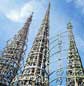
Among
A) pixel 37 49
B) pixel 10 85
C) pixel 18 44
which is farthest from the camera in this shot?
pixel 18 44

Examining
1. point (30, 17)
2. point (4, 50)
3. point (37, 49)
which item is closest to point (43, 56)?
point (37, 49)

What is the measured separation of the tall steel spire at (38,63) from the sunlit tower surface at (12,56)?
6621 mm

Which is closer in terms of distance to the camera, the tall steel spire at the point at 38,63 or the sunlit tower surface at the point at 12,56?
the tall steel spire at the point at 38,63

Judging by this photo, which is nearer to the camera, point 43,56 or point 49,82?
point 49,82

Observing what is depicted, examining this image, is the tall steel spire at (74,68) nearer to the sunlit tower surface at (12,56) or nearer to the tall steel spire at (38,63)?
the tall steel spire at (38,63)

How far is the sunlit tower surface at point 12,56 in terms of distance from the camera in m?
76.0

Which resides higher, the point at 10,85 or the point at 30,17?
the point at 30,17

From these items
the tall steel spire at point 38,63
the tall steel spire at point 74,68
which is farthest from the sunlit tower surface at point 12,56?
the tall steel spire at point 74,68

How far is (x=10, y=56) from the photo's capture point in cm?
8150

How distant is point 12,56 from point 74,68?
855 inches

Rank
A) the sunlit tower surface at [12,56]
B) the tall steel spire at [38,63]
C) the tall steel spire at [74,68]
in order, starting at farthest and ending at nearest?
the sunlit tower surface at [12,56] → the tall steel spire at [74,68] → the tall steel spire at [38,63]

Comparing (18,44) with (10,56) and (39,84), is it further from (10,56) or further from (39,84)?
(39,84)

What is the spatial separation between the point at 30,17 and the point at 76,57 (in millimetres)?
30651

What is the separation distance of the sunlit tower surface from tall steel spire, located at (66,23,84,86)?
656 inches
